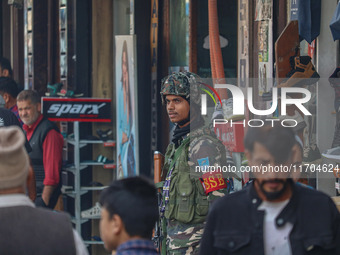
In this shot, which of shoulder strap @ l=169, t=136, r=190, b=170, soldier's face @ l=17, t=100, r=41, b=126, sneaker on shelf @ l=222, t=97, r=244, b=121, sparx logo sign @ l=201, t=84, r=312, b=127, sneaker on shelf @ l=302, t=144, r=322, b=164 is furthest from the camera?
soldier's face @ l=17, t=100, r=41, b=126

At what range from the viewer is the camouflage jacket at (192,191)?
5.08 m

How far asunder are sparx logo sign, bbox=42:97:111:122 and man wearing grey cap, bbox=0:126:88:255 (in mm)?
5581

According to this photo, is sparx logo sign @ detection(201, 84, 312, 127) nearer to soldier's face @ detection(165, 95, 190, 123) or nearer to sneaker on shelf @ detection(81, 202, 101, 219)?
soldier's face @ detection(165, 95, 190, 123)

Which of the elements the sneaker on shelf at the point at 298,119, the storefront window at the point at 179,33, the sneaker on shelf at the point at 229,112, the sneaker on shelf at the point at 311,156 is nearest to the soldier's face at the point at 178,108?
the sneaker on shelf at the point at 298,119

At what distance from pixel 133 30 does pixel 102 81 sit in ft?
2.50

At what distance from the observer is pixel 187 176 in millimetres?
5156

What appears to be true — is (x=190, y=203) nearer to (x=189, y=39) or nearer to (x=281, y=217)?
(x=281, y=217)

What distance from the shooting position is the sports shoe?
17.4 feet

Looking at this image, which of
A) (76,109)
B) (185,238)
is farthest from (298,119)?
(76,109)

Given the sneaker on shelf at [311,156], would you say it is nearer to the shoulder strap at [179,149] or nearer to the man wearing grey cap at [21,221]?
the shoulder strap at [179,149]

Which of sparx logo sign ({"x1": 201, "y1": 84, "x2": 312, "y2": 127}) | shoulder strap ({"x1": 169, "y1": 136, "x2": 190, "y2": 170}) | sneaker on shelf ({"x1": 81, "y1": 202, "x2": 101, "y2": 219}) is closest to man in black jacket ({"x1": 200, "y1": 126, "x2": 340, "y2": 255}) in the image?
sparx logo sign ({"x1": 201, "y1": 84, "x2": 312, "y2": 127})

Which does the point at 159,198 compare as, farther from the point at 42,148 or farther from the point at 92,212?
the point at 92,212

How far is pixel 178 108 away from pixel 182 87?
0.15 metres

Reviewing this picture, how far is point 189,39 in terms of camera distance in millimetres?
8234
